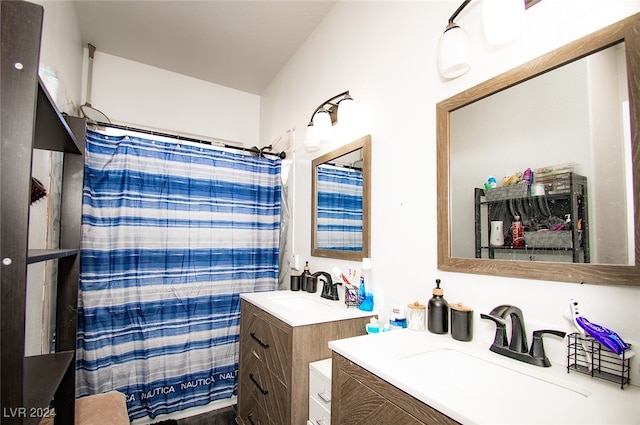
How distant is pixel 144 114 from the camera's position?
270 centimetres

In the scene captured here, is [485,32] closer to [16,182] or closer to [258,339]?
[16,182]

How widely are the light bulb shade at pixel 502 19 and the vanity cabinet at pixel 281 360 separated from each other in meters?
1.26

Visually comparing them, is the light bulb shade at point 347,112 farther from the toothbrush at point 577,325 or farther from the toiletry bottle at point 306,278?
the toothbrush at point 577,325

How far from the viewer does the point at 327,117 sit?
1.91m

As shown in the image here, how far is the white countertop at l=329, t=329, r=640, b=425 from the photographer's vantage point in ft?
2.13

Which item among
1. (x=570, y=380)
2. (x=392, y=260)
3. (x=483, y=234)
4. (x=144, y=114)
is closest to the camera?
(x=570, y=380)

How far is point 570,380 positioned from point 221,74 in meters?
3.12

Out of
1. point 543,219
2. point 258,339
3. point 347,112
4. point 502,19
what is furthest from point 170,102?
point 543,219

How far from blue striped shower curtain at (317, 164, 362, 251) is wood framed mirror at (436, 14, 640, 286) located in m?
0.58

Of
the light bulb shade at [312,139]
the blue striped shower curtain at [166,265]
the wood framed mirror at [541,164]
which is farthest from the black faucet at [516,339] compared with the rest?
the blue striped shower curtain at [166,265]

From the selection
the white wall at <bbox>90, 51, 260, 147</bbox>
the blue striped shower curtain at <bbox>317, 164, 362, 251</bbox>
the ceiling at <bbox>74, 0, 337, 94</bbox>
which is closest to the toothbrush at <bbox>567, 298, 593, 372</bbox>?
the blue striped shower curtain at <bbox>317, 164, 362, 251</bbox>

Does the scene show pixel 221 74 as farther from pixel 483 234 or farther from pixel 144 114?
pixel 483 234

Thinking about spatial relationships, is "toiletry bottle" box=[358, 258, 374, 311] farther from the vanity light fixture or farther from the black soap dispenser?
the vanity light fixture

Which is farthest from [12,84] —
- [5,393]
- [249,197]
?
[249,197]
